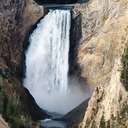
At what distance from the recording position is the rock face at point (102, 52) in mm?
83812

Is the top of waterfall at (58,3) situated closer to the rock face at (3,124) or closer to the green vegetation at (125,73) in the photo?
the green vegetation at (125,73)

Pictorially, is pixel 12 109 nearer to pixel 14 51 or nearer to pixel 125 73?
pixel 14 51

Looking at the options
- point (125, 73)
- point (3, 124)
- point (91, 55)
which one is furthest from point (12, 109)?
point (91, 55)

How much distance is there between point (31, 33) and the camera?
104 metres

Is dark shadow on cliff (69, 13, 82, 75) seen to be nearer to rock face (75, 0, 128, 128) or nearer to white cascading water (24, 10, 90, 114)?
white cascading water (24, 10, 90, 114)

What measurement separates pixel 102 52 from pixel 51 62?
8.35 m

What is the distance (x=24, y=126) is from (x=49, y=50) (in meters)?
17.6

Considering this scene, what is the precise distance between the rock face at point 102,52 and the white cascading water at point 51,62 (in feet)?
8.37

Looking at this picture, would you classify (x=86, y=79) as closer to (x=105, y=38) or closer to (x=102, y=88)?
(x=105, y=38)

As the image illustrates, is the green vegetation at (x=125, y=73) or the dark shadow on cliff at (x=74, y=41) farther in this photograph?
the dark shadow on cliff at (x=74, y=41)

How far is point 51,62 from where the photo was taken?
10244cm

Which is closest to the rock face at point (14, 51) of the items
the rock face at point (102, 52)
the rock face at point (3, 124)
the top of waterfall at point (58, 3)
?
the top of waterfall at point (58, 3)

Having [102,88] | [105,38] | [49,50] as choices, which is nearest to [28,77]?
[49,50]

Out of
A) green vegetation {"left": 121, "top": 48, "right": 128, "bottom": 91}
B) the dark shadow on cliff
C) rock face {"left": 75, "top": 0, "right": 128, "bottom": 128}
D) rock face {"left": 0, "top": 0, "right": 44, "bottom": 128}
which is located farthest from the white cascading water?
green vegetation {"left": 121, "top": 48, "right": 128, "bottom": 91}
